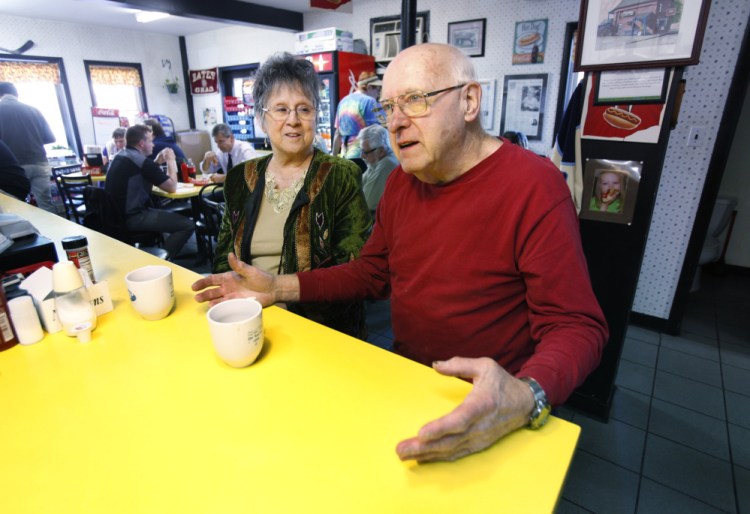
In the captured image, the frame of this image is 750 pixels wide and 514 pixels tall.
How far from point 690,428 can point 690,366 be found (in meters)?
0.67

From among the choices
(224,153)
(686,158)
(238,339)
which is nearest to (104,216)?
(224,153)

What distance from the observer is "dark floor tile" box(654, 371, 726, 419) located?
2.21 m

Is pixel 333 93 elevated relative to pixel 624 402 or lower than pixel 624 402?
elevated

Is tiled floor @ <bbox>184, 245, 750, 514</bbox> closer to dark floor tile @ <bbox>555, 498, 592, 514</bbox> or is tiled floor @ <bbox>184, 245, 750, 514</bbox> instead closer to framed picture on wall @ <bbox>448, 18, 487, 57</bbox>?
dark floor tile @ <bbox>555, 498, 592, 514</bbox>


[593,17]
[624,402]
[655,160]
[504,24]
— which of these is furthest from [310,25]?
[624,402]

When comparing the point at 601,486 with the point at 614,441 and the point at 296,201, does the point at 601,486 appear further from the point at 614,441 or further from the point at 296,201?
the point at 296,201

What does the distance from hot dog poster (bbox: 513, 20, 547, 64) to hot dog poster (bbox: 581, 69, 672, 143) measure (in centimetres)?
277

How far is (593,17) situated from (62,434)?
218 centimetres

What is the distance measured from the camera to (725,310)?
11.0 feet

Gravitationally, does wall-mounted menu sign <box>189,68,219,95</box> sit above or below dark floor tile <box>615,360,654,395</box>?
above

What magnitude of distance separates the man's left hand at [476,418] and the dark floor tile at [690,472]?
1635 mm

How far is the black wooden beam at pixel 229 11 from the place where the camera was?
469cm

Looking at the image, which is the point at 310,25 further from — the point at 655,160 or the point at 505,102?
the point at 655,160

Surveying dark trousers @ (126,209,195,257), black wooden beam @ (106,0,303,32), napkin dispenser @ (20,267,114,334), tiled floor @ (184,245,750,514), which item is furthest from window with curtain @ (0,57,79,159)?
napkin dispenser @ (20,267,114,334)
